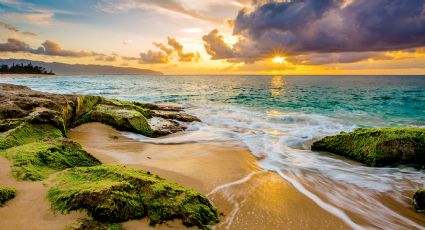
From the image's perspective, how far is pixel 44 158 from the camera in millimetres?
4113

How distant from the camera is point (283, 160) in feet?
23.5

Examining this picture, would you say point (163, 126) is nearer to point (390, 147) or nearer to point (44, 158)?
point (44, 158)

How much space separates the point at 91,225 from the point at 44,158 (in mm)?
1943

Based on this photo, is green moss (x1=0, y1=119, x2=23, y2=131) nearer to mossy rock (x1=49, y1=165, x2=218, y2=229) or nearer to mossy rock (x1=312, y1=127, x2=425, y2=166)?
mossy rock (x1=49, y1=165, x2=218, y2=229)

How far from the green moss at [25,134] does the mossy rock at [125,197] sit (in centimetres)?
205

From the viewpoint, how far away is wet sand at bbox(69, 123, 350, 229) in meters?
3.80

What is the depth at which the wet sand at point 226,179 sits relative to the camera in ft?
12.5

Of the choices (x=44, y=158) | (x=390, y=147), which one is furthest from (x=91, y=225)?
Answer: (x=390, y=147)

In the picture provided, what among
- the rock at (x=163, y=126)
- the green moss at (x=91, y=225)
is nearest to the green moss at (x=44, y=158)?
the green moss at (x=91, y=225)

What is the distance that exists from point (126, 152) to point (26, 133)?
6.84ft

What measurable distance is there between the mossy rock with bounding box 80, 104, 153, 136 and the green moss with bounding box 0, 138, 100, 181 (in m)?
4.20

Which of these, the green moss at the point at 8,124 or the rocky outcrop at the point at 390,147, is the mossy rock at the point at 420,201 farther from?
the green moss at the point at 8,124

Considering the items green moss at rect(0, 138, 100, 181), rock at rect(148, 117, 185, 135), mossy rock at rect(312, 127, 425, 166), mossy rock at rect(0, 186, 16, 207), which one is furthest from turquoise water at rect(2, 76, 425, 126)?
mossy rock at rect(0, 186, 16, 207)

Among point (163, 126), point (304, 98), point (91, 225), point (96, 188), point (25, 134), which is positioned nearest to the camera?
point (91, 225)
